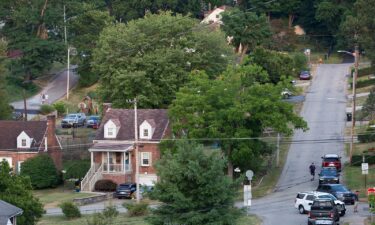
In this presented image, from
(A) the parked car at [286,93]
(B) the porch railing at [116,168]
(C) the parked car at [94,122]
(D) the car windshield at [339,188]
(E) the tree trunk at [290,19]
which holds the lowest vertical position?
(D) the car windshield at [339,188]

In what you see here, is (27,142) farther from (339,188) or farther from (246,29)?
(246,29)

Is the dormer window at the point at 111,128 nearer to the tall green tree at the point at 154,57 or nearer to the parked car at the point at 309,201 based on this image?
the tall green tree at the point at 154,57

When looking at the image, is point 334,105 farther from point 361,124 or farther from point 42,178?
point 42,178

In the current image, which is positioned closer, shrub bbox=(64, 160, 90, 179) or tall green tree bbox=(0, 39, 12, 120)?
shrub bbox=(64, 160, 90, 179)

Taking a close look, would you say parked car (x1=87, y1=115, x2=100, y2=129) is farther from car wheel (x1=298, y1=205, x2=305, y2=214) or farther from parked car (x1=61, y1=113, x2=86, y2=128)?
car wheel (x1=298, y1=205, x2=305, y2=214)

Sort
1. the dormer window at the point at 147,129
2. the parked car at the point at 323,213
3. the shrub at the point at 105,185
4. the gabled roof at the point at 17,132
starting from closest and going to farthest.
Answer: the parked car at the point at 323,213
the shrub at the point at 105,185
the dormer window at the point at 147,129
the gabled roof at the point at 17,132

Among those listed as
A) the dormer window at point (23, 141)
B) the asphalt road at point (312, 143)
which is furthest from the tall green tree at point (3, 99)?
the asphalt road at point (312, 143)

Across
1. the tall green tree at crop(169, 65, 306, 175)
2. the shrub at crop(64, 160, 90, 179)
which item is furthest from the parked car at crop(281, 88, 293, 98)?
the shrub at crop(64, 160, 90, 179)
